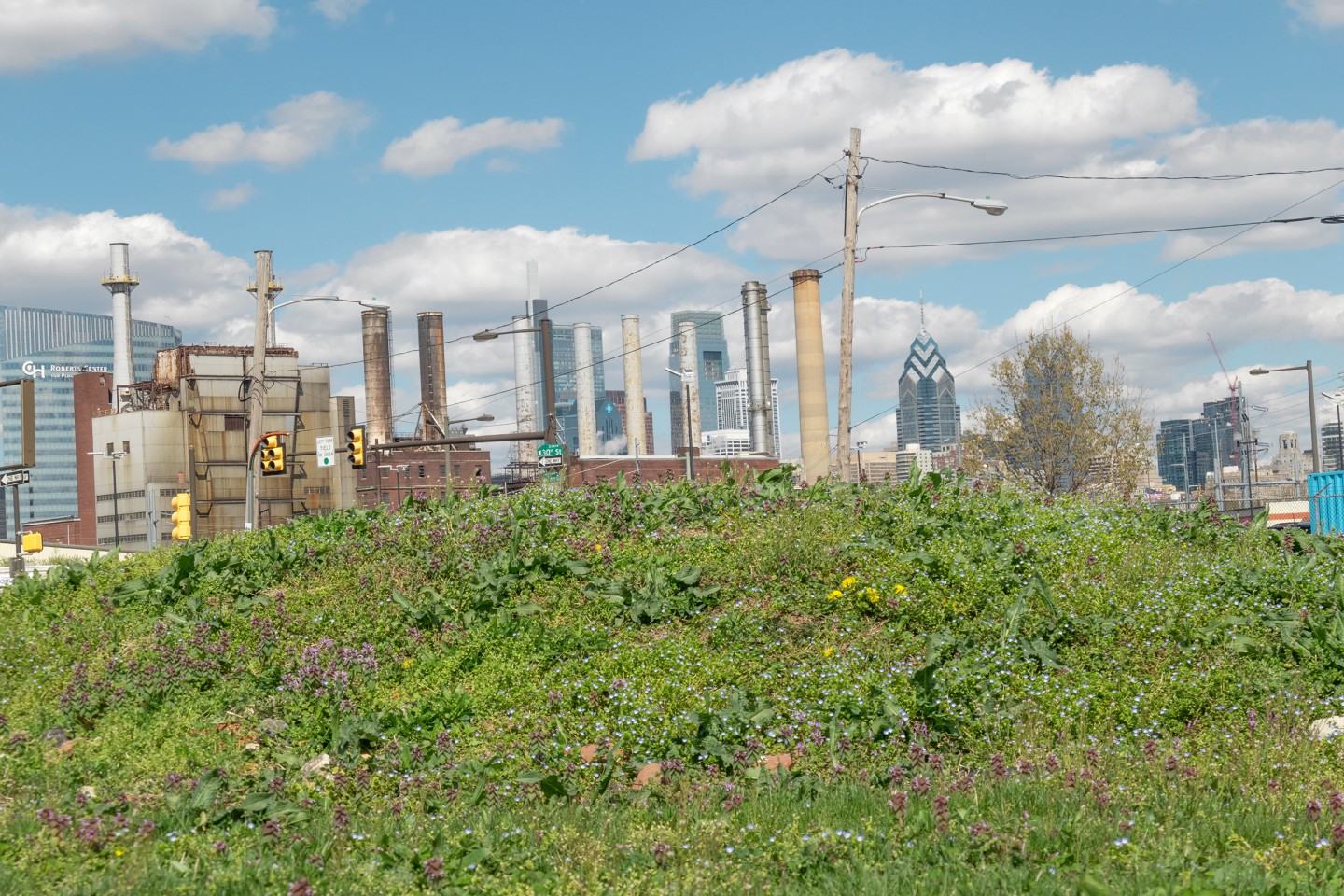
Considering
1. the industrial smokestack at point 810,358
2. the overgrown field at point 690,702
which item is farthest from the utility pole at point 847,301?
the industrial smokestack at point 810,358

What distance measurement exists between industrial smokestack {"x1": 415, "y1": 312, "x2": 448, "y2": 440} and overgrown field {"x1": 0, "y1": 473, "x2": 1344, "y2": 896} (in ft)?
311

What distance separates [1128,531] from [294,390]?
→ 77999 mm

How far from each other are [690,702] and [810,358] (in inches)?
2804

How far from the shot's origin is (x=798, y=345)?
80125 millimetres

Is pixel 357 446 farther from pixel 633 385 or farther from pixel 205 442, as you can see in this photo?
pixel 633 385

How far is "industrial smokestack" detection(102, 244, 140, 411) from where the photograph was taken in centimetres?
9594

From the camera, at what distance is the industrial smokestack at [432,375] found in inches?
4301

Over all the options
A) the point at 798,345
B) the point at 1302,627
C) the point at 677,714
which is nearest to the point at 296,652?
the point at 677,714

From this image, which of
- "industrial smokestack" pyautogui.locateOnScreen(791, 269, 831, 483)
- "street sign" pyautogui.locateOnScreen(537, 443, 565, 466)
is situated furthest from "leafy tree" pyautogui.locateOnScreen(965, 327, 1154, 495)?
"industrial smokestack" pyautogui.locateOnScreen(791, 269, 831, 483)

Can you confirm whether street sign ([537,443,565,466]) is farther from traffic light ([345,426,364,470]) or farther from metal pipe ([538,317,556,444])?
traffic light ([345,426,364,470])

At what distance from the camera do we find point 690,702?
370 inches

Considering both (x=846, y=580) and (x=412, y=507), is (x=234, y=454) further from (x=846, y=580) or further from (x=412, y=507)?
(x=846, y=580)

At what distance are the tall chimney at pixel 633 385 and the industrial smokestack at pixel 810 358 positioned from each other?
91.4 feet

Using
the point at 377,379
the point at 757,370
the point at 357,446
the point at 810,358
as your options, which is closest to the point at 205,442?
the point at 377,379
